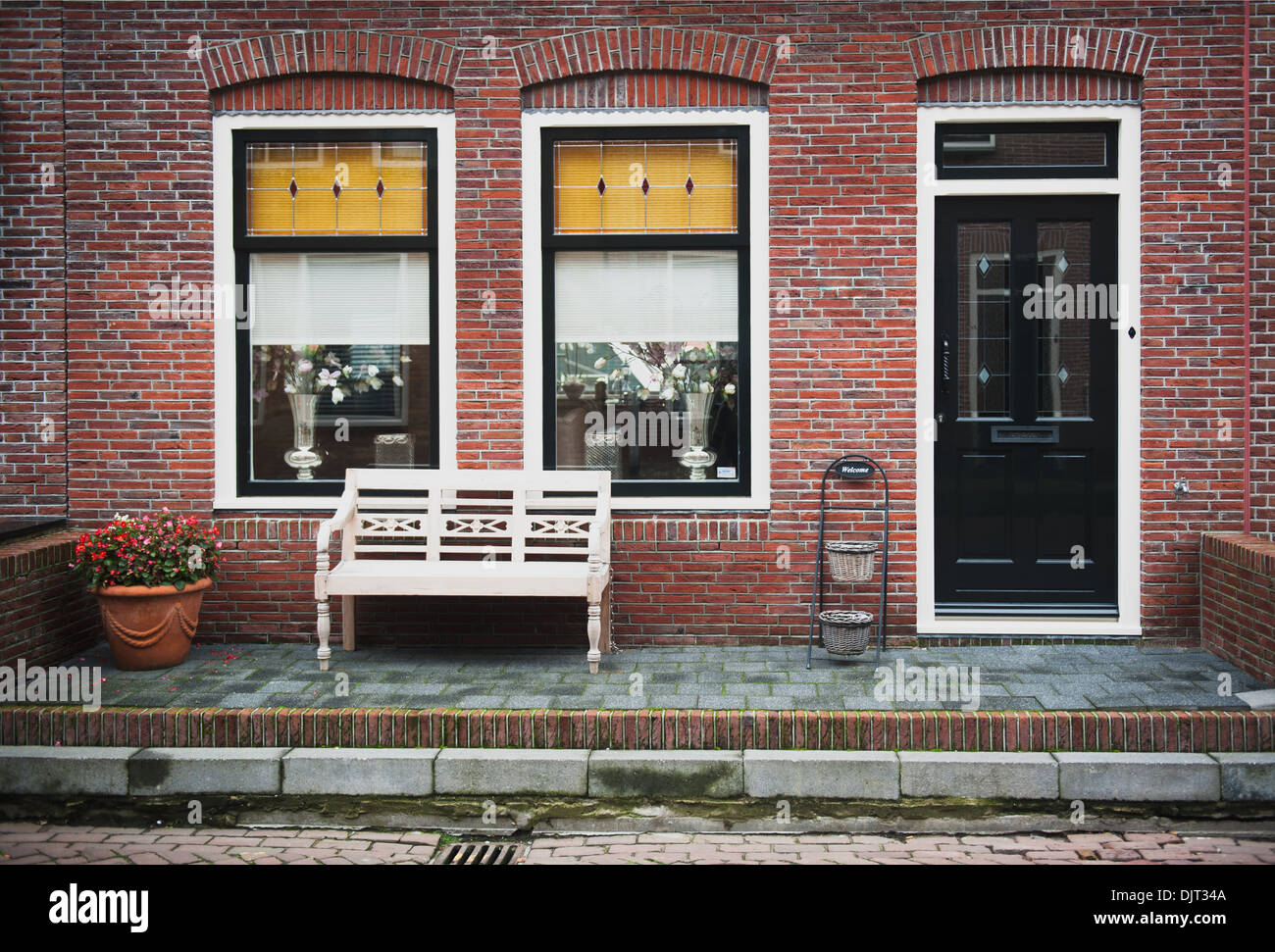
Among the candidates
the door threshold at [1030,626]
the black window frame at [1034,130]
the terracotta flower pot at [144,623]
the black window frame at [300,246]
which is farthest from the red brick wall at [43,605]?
the black window frame at [1034,130]

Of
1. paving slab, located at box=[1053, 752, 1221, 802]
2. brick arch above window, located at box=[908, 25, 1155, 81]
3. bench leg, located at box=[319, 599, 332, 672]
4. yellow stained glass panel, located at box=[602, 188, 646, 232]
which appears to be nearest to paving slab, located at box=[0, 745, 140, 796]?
bench leg, located at box=[319, 599, 332, 672]

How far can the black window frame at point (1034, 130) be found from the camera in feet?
24.2

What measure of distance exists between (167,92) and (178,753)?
176 inches

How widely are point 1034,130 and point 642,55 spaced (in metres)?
2.65

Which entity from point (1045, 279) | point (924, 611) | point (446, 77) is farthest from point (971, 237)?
point (446, 77)

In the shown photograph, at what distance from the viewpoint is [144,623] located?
6.64 metres

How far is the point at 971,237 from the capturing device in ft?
24.5

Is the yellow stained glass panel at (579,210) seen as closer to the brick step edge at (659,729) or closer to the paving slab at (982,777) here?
the brick step edge at (659,729)

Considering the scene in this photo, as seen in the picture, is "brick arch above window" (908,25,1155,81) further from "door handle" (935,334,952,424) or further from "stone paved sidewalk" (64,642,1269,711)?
"stone paved sidewalk" (64,642,1269,711)

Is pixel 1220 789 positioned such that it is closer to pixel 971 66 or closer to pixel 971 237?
pixel 971 237

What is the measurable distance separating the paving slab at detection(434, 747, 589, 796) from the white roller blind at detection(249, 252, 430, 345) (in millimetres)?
3309

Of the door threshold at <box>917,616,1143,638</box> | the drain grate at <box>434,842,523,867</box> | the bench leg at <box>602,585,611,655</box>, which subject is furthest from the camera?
the door threshold at <box>917,616,1143,638</box>

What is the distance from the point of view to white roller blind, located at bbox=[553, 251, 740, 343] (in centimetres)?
761

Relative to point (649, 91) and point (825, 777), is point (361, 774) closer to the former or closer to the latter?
point (825, 777)
